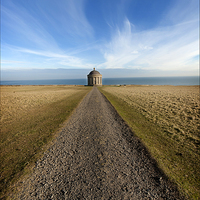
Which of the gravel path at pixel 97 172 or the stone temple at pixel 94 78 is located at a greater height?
the stone temple at pixel 94 78

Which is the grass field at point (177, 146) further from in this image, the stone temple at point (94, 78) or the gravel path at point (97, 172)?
the stone temple at point (94, 78)

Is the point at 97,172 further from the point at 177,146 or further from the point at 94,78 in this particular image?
the point at 94,78

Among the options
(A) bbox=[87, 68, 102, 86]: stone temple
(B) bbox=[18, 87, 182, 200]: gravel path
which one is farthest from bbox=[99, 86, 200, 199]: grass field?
(A) bbox=[87, 68, 102, 86]: stone temple

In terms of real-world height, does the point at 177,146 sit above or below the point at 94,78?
below

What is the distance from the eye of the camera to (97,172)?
4871 mm

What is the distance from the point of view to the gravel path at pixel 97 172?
397 cm

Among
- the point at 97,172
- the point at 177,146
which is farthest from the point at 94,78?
the point at 97,172

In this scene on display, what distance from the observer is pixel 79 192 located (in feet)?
13.1

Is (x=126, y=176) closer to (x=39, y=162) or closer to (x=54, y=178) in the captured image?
(x=54, y=178)

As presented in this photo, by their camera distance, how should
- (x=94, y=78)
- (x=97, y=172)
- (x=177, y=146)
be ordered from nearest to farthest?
(x=97, y=172) → (x=177, y=146) → (x=94, y=78)

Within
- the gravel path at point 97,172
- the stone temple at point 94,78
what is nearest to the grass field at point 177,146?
the gravel path at point 97,172

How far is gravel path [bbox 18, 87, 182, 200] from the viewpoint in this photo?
397 cm

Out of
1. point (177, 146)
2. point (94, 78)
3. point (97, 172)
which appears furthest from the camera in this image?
point (94, 78)

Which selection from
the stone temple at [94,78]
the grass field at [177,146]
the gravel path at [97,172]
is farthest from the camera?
the stone temple at [94,78]
